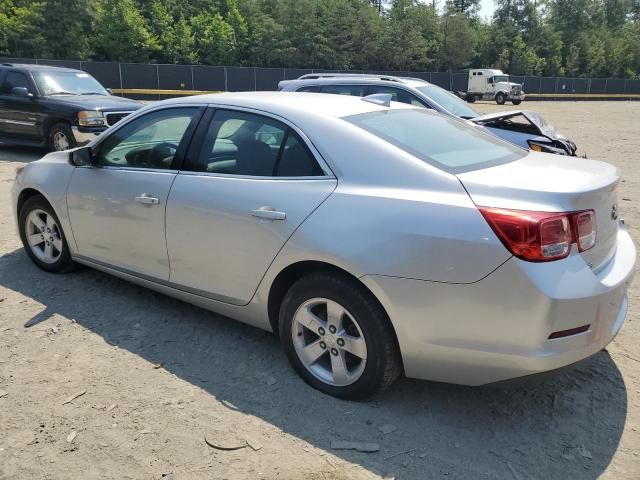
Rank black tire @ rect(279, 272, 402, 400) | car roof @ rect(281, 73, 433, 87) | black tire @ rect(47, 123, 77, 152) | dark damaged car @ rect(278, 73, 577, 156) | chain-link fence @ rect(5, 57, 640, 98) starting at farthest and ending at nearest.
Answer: chain-link fence @ rect(5, 57, 640, 98) → black tire @ rect(47, 123, 77, 152) → car roof @ rect(281, 73, 433, 87) → dark damaged car @ rect(278, 73, 577, 156) → black tire @ rect(279, 272, 402, 400)

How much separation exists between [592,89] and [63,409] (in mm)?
73417

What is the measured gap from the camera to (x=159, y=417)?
297 cm

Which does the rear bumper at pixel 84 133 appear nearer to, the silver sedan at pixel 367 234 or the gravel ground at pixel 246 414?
the silver sedan at pixel 367 234

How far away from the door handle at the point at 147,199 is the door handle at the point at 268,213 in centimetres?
88

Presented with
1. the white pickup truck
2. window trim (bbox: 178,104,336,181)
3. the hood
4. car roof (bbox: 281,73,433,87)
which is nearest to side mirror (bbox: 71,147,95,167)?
window trim (bbox: 178,104,336,181)

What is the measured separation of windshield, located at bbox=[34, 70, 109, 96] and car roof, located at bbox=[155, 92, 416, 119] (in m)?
8.46

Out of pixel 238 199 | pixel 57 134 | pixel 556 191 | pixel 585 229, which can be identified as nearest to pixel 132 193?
pixel 238 199

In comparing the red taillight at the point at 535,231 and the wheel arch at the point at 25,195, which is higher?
the red taillight at the point at 535,231

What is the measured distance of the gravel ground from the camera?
2.62m

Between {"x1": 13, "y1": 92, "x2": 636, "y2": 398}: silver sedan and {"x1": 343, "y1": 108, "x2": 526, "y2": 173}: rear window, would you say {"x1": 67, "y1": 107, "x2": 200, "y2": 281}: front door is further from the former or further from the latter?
{"x1": 343, "y1": 108, "x2": 526, "y2": 173}: rear window

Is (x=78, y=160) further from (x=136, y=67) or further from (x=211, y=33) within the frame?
(x=211, y=33)

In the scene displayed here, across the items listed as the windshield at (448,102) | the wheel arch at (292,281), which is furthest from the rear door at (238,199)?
the windshield at (448,102)

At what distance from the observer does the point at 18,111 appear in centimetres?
A: 1096

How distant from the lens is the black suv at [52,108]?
1027cm
